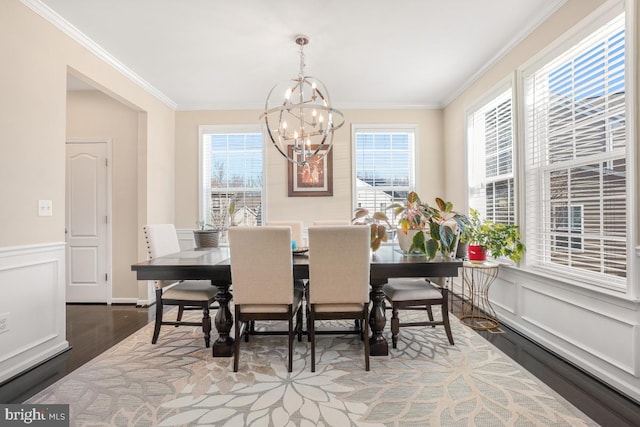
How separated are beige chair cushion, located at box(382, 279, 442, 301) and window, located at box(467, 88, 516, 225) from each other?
1223mm

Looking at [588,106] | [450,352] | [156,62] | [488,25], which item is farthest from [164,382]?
[488,25]

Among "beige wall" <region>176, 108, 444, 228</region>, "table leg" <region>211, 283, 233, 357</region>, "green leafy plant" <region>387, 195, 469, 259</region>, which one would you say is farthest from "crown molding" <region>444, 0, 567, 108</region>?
"table leg" <region>211, 283, 233, 357</region>

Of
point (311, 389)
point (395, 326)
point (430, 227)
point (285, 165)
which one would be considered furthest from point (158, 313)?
point (285, 165)

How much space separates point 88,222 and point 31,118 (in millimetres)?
2025

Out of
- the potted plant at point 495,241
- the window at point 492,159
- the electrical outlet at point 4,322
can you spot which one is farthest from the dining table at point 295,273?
the window at point 492,159

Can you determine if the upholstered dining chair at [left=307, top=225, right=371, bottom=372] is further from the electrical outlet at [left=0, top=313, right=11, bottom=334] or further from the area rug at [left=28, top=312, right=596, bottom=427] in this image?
the electrical outlet at [left=0, top=313, right=11, bottom=334]

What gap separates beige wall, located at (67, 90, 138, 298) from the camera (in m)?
4.06

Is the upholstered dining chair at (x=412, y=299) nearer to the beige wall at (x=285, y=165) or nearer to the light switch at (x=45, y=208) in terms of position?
the beige wall at (x=285, y=165)

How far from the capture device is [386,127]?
4.80m

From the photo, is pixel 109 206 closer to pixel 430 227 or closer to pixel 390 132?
pixel 430 227

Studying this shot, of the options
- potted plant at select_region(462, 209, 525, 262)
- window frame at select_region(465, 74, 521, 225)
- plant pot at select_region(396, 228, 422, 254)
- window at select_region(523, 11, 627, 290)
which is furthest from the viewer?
window frame at select_region(465, 74, 521, 225)

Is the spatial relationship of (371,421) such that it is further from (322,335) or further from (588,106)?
(588,106)

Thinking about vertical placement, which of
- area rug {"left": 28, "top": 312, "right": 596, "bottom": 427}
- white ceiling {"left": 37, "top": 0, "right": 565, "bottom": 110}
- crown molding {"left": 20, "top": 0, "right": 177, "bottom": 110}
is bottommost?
area rug {"left": 28, "top": 312, "right": 596, "bottom": 427}

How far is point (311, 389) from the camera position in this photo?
2023 mm
